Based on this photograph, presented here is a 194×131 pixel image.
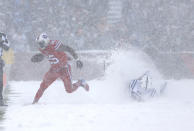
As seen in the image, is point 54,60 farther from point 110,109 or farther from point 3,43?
point 110,109

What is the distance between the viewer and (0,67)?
789 centimetres

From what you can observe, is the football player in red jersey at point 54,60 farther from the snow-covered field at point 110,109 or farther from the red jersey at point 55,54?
the snow-covered field at point 110,109

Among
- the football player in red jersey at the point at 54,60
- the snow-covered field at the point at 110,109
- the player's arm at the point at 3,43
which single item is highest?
the player's arm at the point at 3,43

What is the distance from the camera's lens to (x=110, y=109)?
7.36 m

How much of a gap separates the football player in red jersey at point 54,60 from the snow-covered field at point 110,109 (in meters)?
0.36

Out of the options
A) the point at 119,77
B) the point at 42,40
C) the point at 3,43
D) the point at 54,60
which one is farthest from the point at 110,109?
the point at 119,77

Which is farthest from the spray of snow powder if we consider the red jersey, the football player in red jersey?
the red jersey

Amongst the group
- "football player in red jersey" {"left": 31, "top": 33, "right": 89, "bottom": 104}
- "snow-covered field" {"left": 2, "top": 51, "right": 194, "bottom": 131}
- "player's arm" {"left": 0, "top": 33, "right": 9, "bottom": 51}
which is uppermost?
"player's arm" {"left": 0, "top": 33, "right": 9, "bottom": 51}

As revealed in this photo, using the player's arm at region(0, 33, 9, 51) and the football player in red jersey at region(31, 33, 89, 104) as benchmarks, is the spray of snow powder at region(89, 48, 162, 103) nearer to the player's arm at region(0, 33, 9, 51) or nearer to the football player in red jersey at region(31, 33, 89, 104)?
the football player in red jersey at region(31, 33, 89, 104)

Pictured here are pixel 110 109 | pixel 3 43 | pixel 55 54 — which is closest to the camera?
pixel 110 109

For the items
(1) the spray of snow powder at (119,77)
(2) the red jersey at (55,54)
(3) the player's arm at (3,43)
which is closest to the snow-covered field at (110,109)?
(1) the spray of snow powder at (119,77)

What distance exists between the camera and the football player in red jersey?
797 centimetres

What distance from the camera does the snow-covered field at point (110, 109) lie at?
20.0 ft

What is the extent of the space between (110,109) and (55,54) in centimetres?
156
